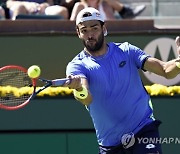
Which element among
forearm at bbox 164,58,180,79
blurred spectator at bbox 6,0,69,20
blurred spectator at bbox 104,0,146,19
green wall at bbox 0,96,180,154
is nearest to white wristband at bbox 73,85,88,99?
forearm at bbox 164,58,180,79

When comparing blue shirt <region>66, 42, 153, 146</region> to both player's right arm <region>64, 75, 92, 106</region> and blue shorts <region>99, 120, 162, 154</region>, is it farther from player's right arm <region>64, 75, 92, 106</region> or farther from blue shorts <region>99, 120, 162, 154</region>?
player's right arm <region>64, 75, 92, 106</region>

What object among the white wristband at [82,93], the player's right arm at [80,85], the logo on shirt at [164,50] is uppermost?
the logo on shirt at [164,50]

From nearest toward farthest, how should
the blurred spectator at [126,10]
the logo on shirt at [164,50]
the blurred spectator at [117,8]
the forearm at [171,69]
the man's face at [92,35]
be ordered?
the forearm at [171,69] → the man's face at [92,35] → the logo on shirt at [164,50] → the blurred spectator at [117,8] → the blurred spectator at [126,10]

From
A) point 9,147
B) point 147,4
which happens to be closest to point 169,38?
point 9,147

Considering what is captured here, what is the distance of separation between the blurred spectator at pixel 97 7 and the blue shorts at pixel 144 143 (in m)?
3.21

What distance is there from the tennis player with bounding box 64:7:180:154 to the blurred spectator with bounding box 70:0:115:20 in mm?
2912

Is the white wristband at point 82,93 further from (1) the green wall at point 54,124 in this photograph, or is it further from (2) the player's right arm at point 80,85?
(1) the green wall at point 54,124

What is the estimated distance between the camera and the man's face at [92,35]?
16.0 feet

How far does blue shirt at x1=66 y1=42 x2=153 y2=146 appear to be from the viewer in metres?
4.90

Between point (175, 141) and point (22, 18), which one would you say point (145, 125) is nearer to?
point (175, 141)

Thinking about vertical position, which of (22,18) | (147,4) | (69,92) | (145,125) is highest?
(147,4)

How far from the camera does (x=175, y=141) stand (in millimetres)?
6922

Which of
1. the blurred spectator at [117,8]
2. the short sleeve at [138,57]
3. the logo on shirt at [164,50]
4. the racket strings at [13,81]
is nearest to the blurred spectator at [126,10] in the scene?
the blurred spectator at [117,8]

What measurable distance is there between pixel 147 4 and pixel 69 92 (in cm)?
372
